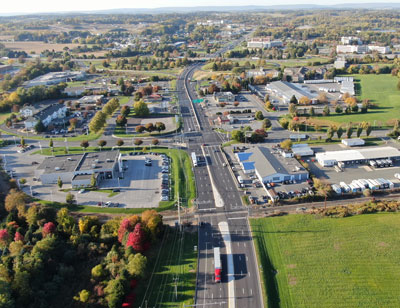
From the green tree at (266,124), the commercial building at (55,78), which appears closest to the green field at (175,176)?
the green tree at (266,124)

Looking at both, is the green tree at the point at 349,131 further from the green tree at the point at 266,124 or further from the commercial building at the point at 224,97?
the commercial building at the point at 224,97

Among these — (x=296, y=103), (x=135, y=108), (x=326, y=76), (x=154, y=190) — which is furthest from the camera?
(x=326, y=76)

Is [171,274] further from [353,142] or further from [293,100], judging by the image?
[293,100]

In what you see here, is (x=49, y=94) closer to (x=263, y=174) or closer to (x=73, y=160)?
(x=73, y=160)

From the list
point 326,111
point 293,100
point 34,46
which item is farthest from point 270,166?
point 34,46

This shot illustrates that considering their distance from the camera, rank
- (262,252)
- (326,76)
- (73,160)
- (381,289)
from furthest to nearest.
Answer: (326,76)
(73,160)
(262,252)
(381,289)

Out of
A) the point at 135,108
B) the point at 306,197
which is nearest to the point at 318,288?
the point at 306,197

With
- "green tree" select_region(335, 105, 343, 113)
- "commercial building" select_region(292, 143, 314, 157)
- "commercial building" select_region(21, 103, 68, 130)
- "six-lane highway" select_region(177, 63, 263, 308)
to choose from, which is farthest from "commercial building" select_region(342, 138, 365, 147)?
"commercial building" select_region(21, 103, 68, 130)
